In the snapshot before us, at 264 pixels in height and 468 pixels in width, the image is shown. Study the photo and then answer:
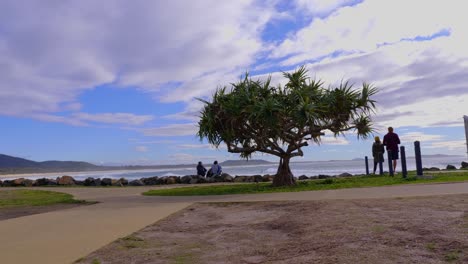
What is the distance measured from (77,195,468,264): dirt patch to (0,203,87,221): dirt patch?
13.4 feet

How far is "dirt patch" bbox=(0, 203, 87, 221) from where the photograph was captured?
10.0m

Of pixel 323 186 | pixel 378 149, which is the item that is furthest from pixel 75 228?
pixel 378 149

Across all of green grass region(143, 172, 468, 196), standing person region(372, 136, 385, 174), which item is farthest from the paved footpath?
standing person region(372, 136, 385, 174)

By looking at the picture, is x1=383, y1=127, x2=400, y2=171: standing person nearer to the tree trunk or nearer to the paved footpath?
the tree trunk

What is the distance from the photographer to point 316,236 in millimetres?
5602

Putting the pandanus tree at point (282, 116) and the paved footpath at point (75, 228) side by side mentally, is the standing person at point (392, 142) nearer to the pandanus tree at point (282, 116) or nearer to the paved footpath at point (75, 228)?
the pandanus tree at point (282, 116)

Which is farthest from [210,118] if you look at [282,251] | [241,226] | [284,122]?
[282,251]

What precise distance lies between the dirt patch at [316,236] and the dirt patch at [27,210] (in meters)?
4.08

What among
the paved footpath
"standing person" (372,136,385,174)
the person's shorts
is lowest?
the paved footpath

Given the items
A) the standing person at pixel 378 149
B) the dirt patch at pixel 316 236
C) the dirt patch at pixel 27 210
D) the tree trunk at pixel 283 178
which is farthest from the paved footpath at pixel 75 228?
the standing person at pixel 378 149

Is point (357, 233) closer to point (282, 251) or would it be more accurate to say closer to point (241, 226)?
point (282, 251)

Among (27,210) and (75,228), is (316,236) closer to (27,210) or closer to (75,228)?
(75,228)

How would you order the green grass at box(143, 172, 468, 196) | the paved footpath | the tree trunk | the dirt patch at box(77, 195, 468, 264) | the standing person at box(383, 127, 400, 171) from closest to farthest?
the dirt patch at box(77, 195, 468, 264)
the paved footpath
the green grass at box(143, 172, 468, 196)
the tree trunk
the standing person at box(383, 127, 400, 171)

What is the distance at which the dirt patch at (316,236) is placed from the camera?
183 inches
